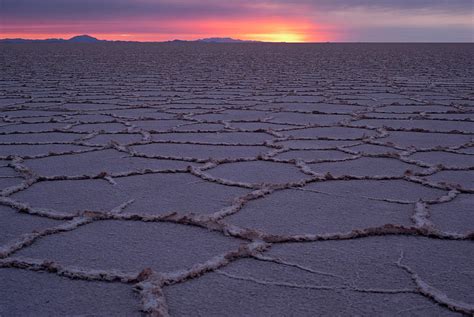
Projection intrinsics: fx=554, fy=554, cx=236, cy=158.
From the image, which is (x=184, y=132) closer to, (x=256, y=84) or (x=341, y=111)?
(x=341, y=111)

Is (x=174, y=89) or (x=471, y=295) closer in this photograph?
(x=471, y=295)

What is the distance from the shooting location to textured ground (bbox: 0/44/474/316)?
1.29 m

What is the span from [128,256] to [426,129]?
2.52 m

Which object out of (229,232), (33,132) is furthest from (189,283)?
(33,132)

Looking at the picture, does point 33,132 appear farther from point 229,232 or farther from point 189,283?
point 189,283

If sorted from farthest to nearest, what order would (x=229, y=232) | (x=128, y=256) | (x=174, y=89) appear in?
(x=174, y=89)
(x=229, y=232)
(x=128, y=256)

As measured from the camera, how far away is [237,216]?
72.2 inches

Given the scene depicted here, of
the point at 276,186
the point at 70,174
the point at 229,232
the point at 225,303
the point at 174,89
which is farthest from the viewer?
the point at 174,89

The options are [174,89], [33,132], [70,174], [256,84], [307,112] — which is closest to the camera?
[70,174]

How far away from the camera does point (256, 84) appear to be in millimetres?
7230

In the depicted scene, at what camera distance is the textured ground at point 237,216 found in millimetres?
1290

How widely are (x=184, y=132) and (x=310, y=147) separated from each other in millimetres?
860

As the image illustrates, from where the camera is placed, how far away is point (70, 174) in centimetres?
237

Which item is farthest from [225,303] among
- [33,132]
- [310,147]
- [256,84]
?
[256,84]
